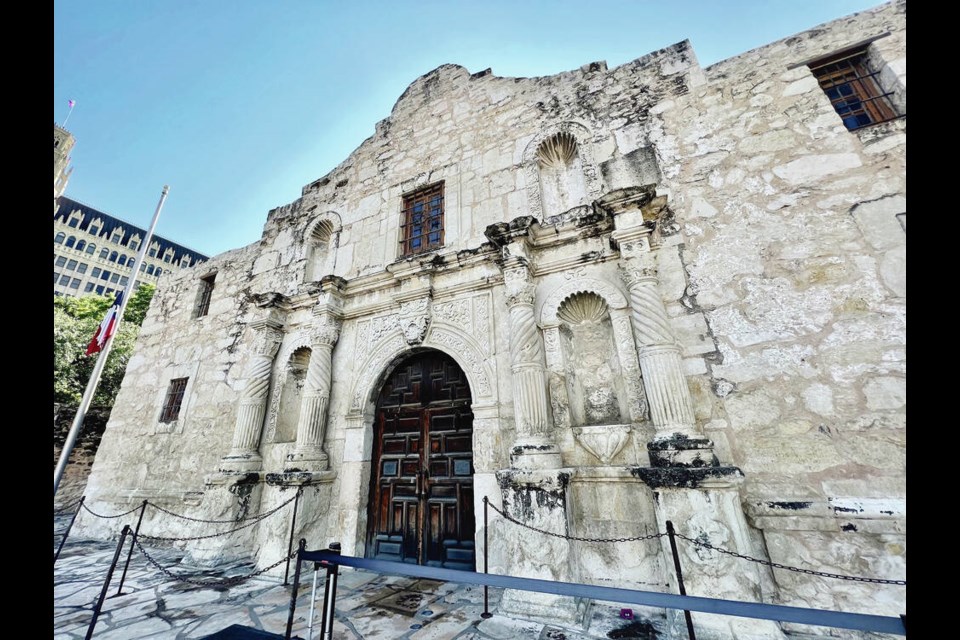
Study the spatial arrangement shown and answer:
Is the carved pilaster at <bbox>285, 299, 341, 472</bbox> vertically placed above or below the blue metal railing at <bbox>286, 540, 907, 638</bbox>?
above

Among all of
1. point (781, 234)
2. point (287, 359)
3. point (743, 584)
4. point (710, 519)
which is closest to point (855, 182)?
point (781, 234)

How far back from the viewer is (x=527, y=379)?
389cm

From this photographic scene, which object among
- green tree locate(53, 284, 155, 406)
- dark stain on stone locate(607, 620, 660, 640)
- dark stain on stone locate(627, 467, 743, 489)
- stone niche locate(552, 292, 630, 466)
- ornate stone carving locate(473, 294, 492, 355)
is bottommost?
dark stain on stone locate(607, 620, 660, 640)

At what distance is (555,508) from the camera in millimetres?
3264

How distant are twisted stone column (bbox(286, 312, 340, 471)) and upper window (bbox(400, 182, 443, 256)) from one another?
1.73 meters

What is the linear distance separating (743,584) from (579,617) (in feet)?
4.09

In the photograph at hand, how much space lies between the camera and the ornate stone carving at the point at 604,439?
141 inches

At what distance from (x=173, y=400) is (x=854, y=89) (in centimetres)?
1168

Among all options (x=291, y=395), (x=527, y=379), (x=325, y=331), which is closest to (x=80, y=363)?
(x=291, y=395)

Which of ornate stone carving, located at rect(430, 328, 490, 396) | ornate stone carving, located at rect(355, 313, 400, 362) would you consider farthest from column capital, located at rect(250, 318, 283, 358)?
ornate stone carving, located at rect(430, 328, 490, 396)

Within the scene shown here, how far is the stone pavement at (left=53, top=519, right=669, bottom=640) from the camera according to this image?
2777 millimetres

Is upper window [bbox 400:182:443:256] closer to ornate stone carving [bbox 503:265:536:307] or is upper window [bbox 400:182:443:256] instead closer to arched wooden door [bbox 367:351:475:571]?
ornate stone carving [bbox 503:265:536:307]
